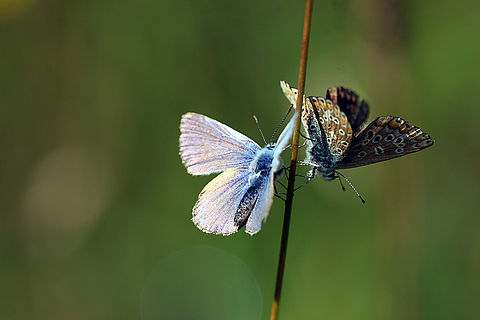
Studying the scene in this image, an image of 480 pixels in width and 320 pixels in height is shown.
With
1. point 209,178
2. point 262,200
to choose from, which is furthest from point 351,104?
point 209,178

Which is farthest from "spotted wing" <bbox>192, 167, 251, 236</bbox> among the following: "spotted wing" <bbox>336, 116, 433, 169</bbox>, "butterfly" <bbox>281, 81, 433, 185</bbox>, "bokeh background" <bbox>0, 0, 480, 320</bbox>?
"bokeh background" <bbox>0, 0, 480, 320</bbox>

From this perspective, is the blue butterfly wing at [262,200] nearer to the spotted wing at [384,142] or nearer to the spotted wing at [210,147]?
the spotted wing at [210,147]

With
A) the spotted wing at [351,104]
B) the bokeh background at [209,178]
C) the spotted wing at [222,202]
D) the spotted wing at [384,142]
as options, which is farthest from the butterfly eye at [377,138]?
the bokeh background at [209,178]

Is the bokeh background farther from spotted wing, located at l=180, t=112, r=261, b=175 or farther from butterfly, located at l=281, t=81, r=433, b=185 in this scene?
spotted wing, located at l=180, t=112, r=261, b=175

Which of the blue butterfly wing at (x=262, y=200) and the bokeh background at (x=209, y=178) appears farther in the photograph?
the bokeh background at (x=209, y=178)
